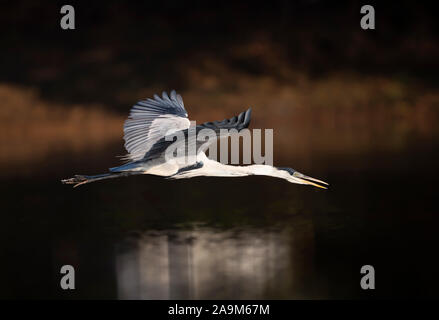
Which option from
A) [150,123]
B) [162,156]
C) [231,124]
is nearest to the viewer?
[231,124]

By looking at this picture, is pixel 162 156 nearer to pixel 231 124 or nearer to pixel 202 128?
pixel 202 128

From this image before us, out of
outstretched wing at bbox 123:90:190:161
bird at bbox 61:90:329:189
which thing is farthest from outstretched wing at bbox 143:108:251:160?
outstretched wing at bbox 123:90:190:161

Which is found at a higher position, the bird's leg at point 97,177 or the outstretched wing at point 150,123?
the outstretched wing at point 150,123

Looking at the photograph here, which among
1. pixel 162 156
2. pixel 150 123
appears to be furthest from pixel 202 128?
pixel 150 123

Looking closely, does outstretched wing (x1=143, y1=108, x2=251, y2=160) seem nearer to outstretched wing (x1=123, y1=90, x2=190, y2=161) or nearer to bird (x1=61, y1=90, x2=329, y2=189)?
bird (x1=61, y1=90, x2=329, y2=189)

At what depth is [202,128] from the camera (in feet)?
13.3

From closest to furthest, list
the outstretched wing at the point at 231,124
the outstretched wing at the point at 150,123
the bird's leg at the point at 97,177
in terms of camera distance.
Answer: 1. the outstretched wing at the point at 231,124
2. the bird's leg at the point at 97,177
3. the outstretched wing at the point at 150,123

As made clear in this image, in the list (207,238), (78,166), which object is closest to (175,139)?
(207,238)

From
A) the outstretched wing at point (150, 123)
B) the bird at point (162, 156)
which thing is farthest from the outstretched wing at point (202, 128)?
the outstretched wing at point (150, 123)

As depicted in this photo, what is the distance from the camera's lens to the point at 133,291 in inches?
160

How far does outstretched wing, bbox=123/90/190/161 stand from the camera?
507 cm

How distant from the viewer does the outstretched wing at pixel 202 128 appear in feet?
12.9

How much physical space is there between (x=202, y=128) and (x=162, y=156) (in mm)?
886

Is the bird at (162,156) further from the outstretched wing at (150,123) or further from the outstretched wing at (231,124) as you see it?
Result: the outstretched wing at (231,124)
